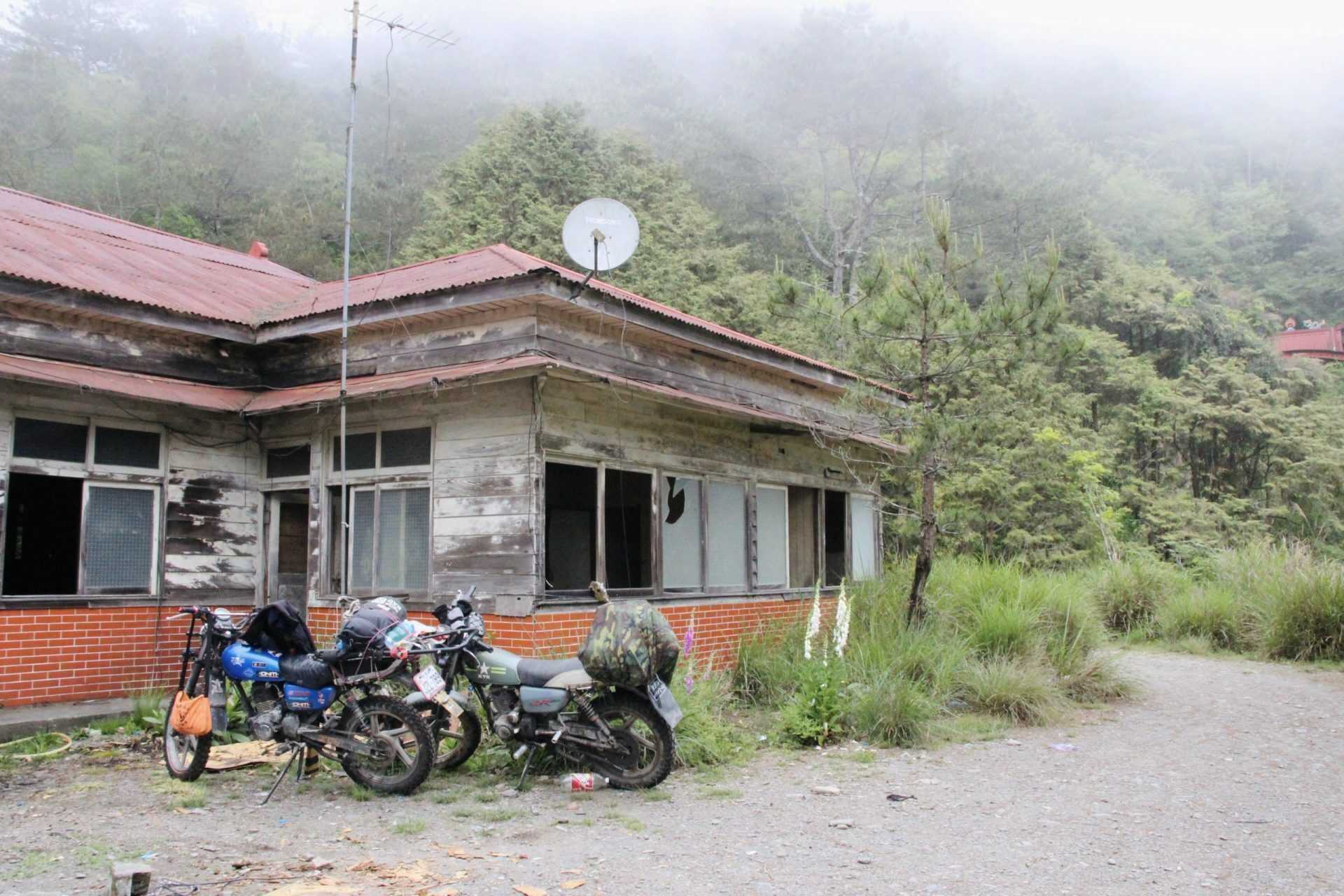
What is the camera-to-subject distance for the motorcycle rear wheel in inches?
260

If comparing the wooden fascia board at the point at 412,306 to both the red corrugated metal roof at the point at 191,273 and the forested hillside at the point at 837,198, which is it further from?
the forested hillside at the point at 837,198

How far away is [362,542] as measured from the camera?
9547 millimetres

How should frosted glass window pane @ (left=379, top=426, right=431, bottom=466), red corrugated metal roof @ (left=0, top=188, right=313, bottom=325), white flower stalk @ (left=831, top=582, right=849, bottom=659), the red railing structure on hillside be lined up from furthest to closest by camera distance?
the red railing structure on hillside < red corrugated metal roof @ (left=0, top=188, right=313, bottom=325) < frosted glass window pane @ (left=379, top=426, right=431, bottom=466) < white flower stalk @ (left=831, top=582, right=849, bottom=659)

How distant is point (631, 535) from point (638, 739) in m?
3.83

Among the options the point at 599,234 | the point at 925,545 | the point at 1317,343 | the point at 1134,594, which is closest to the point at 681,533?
the point at 925,545

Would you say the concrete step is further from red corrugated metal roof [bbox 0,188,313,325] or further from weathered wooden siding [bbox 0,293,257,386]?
red corrugated metal roof [bbox 0,188,313,325]

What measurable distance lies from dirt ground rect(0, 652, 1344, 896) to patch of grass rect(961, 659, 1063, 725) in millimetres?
900

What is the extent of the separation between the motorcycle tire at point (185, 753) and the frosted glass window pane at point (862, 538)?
8557mm

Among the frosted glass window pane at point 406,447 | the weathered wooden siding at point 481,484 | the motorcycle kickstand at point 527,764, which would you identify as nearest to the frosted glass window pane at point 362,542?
the weathered wooden siding at point 481,484

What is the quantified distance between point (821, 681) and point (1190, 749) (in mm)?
2786

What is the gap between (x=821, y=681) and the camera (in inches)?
334

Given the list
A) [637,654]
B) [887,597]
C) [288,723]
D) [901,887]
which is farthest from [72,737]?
[887,597]

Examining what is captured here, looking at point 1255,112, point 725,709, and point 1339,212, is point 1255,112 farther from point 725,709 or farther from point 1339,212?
point 725,709

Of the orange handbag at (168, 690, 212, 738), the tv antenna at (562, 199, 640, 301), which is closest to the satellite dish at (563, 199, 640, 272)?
the tv antenna at (562, 199, 640, 301)
